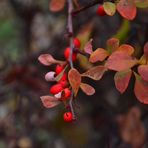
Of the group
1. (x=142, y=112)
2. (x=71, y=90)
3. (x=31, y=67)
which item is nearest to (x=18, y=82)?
(x=31, y=67)

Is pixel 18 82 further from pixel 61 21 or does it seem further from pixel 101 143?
pixel 61 21

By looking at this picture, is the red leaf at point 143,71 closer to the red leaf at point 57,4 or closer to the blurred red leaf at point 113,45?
the blurred red leaf at point 113,45

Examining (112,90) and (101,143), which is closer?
(101,143)

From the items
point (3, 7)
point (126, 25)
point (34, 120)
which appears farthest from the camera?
point (3, 7)

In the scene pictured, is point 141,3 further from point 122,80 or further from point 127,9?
point 122,80

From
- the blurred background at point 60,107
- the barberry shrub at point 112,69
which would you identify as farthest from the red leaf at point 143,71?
the blurred background at point 60,107

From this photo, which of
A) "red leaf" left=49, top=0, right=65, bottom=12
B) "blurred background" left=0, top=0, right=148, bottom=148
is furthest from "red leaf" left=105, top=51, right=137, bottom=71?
"blurred background" left=0, top=0, right=148, bottom=148
